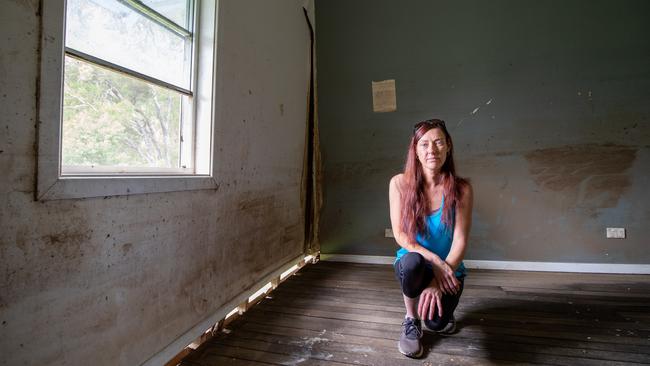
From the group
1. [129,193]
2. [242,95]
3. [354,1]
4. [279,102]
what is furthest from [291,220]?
[354,1]

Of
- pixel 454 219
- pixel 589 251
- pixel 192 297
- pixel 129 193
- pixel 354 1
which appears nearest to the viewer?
pixel 129 193

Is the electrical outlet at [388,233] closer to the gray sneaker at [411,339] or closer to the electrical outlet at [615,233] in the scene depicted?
the gray sneaker at [411,339]

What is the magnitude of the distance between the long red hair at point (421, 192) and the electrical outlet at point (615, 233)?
2127 millimetres

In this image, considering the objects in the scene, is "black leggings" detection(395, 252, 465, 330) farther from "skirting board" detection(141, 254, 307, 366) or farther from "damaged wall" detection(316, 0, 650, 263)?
"damaged wall" detection(316, 0, 650, 263)

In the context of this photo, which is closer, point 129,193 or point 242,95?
point 129,193

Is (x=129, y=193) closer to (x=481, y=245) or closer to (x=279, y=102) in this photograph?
(x=279, y=102)

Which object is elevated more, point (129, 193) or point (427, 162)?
point (427, 162)

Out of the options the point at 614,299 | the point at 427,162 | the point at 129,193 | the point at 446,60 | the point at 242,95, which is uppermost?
the point at 446,60

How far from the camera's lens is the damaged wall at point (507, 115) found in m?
2.72

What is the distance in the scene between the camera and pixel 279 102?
255cm

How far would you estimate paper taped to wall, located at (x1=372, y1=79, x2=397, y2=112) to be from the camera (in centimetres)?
317

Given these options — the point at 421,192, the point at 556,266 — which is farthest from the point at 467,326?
the point at 556,266

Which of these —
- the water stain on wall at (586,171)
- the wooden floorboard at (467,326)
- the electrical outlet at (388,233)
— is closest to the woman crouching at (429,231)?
the wooden floorboard at (467,326)

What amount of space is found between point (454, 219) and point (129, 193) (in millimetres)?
1549
